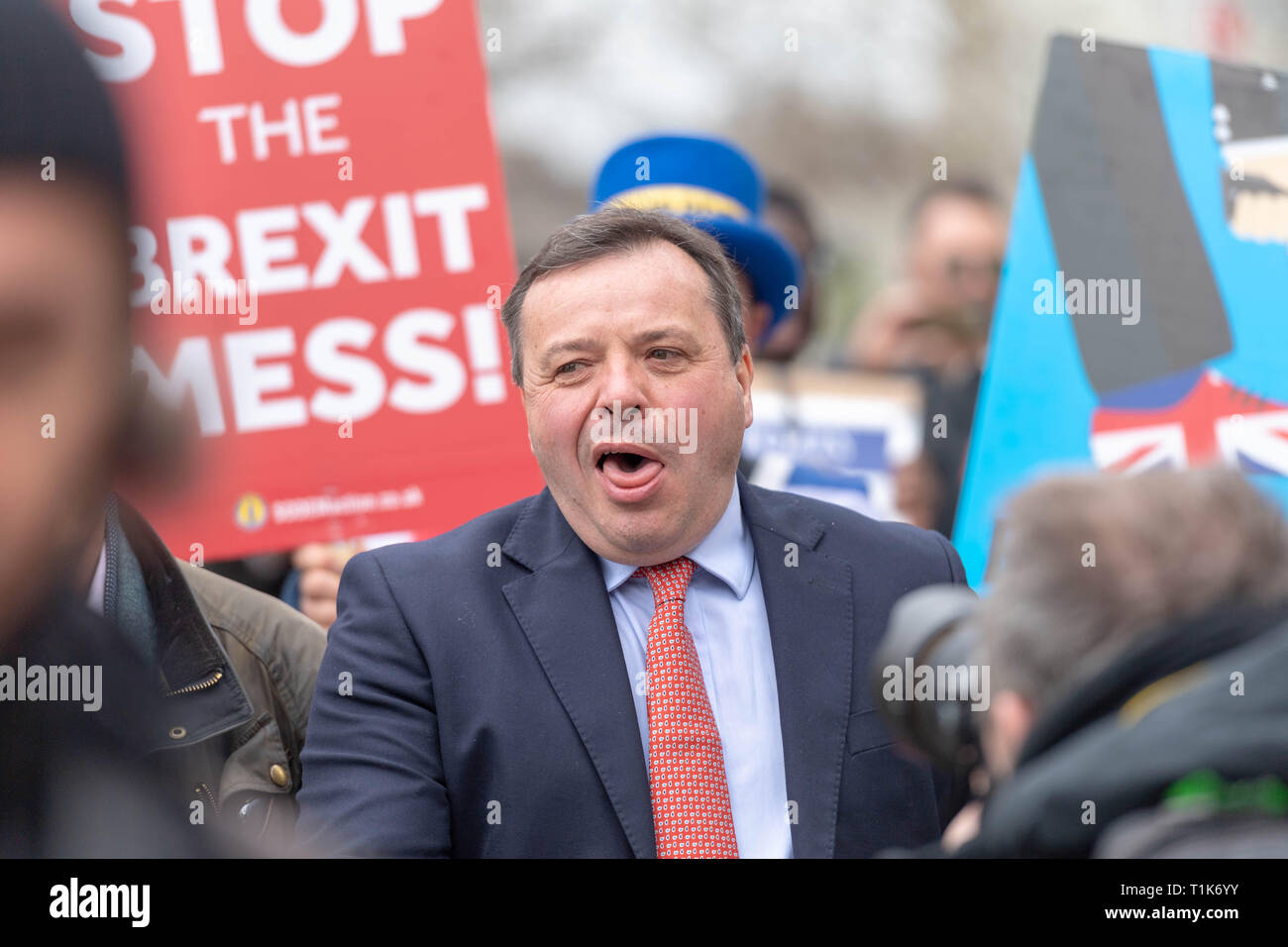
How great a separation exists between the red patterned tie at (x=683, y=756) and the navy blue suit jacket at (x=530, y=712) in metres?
0.03

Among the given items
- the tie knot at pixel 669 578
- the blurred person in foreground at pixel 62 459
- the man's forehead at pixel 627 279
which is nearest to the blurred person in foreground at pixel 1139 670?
the blurred person in foreground at pixel 62 459

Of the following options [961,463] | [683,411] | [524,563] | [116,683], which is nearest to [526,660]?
[524,563]

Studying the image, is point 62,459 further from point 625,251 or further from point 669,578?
point 625,251

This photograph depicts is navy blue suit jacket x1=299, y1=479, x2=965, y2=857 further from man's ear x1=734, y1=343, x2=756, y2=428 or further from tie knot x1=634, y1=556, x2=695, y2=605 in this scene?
man's ear x1=734, y1=343, x2=756, y2=428

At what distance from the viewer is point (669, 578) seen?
2.39 meters

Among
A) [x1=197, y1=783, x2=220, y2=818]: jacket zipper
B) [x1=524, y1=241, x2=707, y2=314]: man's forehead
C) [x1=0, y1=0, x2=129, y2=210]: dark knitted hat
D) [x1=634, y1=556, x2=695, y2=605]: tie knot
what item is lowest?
[x1=197, y1=783, x2=220, y2=818]: jacket zipper

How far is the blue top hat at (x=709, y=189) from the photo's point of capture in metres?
3.52

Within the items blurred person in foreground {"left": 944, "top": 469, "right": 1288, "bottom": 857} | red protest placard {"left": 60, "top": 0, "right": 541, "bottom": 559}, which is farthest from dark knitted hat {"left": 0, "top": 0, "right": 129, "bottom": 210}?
red protest placard {"left": 60, "top": 0, "right": 541, "bottom": 559}

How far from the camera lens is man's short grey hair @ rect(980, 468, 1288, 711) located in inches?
45.7

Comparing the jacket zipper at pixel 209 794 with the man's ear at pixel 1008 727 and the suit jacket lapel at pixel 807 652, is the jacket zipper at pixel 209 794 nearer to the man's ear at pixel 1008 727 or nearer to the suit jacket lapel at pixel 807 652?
the suit jacket lapel at pixel 807 652

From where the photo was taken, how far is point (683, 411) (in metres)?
2.42

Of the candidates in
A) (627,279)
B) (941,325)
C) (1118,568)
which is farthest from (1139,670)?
(941,325)

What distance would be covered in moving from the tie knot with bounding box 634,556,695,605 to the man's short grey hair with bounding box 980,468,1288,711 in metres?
1.13

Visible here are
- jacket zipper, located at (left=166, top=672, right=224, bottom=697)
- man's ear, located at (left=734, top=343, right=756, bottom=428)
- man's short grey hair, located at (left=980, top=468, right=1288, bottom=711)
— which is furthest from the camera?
man's ear, located at (left=734, top=343, right=756, bottom=428)
